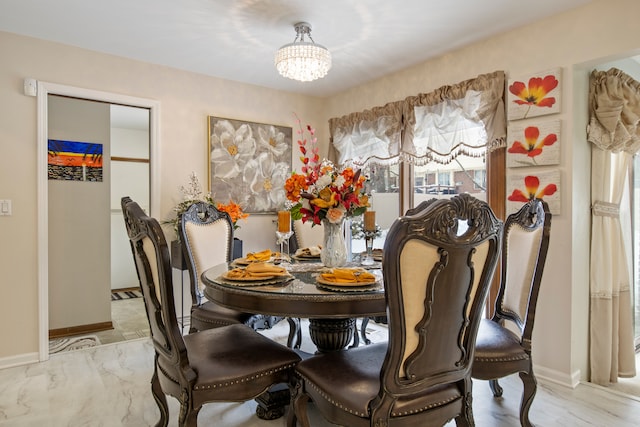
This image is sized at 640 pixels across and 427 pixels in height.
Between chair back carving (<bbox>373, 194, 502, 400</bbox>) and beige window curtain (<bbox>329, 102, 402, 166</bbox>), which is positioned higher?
beige window curtain (<bbox>329, 102, 402, 166</bbox>)

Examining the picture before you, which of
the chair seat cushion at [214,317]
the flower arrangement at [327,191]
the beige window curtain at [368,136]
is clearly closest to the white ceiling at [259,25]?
the beige window curtain at [368,136]

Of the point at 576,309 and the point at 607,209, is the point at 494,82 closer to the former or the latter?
the point at 607,209

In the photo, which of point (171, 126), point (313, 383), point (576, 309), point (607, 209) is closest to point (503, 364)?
point (313, 383)

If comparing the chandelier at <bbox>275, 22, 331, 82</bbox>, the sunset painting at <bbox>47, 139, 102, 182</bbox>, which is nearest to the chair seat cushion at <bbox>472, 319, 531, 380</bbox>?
the chandelier at <bbox>275, 22, 331, 82</bbox>

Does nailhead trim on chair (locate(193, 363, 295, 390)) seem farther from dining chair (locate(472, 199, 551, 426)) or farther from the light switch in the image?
the light switch

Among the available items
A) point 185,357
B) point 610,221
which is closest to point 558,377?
point 610,221

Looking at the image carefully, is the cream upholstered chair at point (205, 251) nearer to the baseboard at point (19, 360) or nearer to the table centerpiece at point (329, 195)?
the table centerpiece at point (329, 195)

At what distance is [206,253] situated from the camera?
109 inches

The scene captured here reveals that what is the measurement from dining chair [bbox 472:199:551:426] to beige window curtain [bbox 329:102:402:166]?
5.68 ft

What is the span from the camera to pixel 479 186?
3.22 m

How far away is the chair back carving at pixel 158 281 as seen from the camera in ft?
4.65

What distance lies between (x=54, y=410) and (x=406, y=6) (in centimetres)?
323

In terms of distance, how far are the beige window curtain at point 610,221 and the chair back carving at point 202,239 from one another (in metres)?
2.59

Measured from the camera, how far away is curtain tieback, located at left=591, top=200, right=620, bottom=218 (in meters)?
2.68
